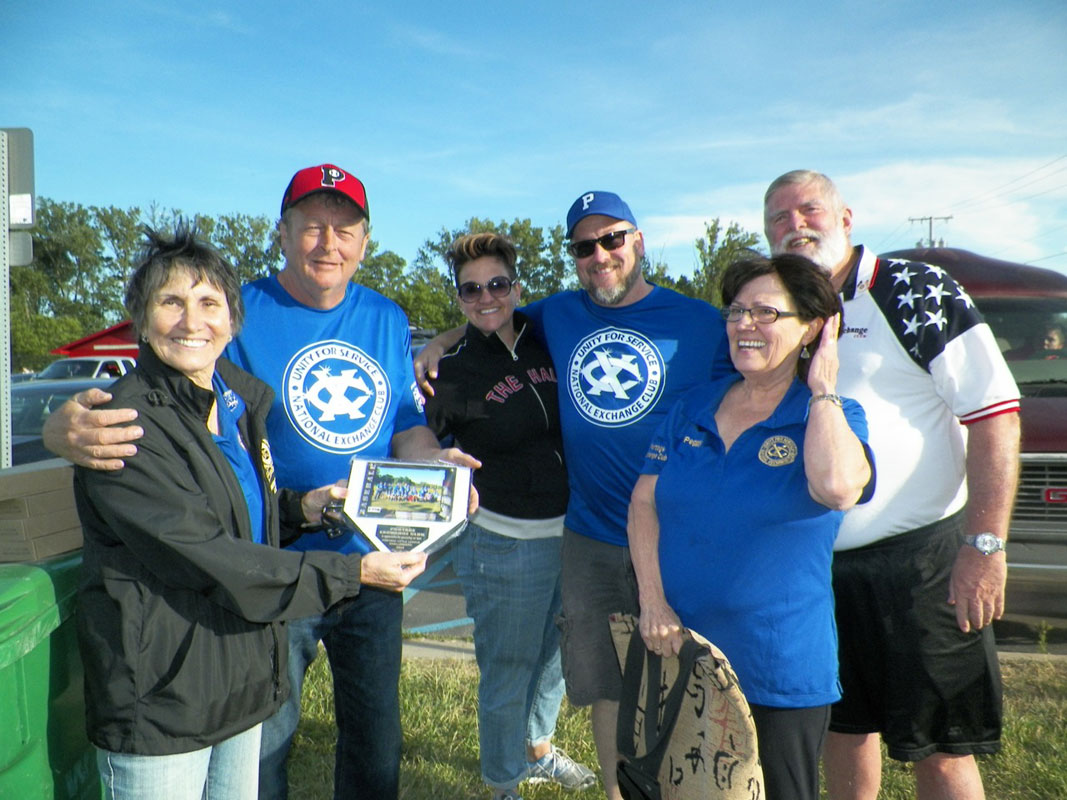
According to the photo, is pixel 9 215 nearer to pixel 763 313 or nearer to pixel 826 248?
pixel 763 313

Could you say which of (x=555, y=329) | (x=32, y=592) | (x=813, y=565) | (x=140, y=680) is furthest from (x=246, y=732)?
(x=555, y=329)

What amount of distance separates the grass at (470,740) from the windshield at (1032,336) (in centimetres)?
249

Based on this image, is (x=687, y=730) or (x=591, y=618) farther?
(x=591, y=618)

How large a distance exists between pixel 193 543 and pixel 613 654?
1.84 metres

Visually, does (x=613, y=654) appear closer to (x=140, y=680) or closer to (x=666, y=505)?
(x=666, y=505)

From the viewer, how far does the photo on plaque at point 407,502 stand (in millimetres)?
2205

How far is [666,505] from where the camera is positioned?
2.29 meters

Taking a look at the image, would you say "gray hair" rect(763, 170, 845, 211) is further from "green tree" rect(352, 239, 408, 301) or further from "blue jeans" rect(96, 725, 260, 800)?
"green tree" rect(352, 239, 408, 301)

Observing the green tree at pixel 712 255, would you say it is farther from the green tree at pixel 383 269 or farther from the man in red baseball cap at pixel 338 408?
the green tree at pixel 383 269

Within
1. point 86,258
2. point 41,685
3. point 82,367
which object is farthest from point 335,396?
point 86,258

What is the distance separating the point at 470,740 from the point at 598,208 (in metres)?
2.72

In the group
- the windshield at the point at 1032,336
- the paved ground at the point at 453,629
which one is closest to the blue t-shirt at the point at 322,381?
the paved ground at the point at 453,629

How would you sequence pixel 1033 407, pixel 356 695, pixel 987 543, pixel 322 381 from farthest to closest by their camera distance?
1. pixel 1033 407
2. pixel 356 695
3. pixel 322 381
4. pixel 987 543

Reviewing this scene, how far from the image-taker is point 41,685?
6.20ft
